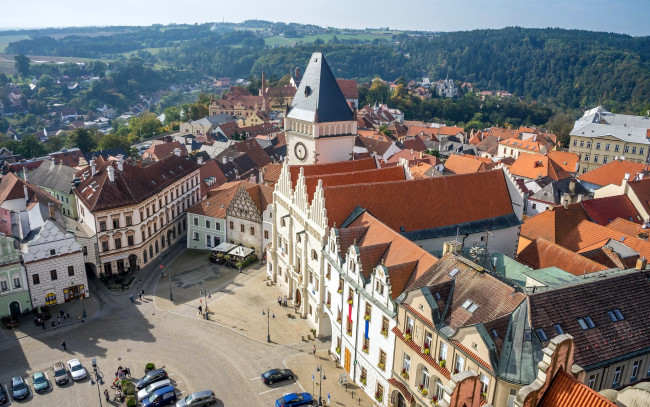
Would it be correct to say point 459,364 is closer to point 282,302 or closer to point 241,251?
point 282,302

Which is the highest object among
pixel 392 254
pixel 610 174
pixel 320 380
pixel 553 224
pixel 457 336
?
pixel 392 254

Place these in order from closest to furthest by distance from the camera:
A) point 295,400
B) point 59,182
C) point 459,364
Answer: point 459,364
point 295,400
point 59,182

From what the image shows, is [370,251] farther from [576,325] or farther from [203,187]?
[203,187]

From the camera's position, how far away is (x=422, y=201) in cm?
4797

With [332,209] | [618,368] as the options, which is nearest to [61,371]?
[332,209]

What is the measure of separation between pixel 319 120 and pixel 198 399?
31.6 meters

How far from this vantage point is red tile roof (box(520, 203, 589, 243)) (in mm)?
54688

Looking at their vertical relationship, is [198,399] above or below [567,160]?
below

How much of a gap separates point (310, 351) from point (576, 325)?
80.9 feet

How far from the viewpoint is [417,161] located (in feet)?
318

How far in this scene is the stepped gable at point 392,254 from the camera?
120 ft

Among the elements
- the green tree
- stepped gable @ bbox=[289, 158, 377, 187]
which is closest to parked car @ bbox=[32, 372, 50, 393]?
stepped gable @ bbox=[289, 158, 377, 187]

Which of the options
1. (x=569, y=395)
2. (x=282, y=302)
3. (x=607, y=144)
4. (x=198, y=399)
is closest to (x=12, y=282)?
(x=198, y=399)

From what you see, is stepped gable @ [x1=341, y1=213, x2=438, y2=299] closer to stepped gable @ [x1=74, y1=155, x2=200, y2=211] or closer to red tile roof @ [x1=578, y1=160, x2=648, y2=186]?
stepped gable @ [x1=74, y1=155, x2=200, y2=211]
